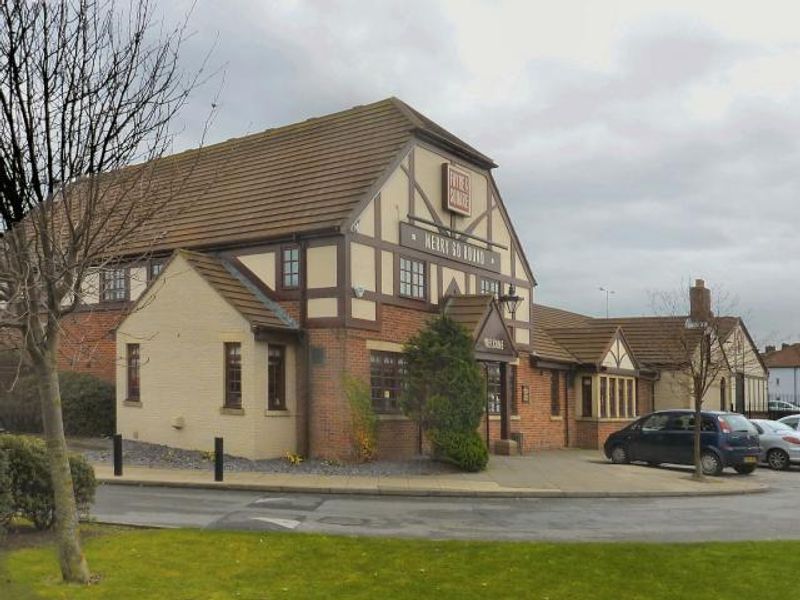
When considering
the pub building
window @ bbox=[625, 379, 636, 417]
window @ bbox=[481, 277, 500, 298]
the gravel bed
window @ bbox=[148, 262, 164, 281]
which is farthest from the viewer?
window @ bbox=[625, 379, 636, 417]

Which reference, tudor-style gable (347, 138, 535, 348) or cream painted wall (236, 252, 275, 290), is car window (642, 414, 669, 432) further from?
cream painted wall (236, 252, 275, 290)

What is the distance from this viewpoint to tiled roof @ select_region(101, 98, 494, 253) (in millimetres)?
Result: 22672

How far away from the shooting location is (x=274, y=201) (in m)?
23.8

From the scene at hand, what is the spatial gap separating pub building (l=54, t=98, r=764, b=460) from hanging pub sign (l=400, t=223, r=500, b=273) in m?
0.06

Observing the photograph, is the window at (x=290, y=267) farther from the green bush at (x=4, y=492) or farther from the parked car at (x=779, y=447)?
the parked car at (x=779, y=447)

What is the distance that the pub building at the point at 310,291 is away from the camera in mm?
21359

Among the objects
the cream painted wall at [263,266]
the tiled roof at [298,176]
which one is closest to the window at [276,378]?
the cream painted wall at [263,266]

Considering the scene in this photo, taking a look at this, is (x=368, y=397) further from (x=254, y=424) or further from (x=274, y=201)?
(x=274, y=201)

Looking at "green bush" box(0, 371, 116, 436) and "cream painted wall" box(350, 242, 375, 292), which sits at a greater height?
"cream painted wall" box(350, 242, 375, 292)

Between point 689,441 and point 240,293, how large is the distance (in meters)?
12.0

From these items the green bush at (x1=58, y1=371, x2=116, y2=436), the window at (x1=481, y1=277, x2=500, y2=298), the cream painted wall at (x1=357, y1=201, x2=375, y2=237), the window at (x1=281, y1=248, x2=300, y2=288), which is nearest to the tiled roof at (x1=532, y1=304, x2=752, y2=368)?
the window at (x1=481, y1=277, x2=500, y2=298)

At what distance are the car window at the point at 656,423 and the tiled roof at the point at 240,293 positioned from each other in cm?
982

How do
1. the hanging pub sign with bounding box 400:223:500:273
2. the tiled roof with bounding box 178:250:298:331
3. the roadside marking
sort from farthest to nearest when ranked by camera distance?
the hanging pub sign with bounding box 400:223:500:273 → the tiled roof with bounding box 178:250:298:331 → the roadside marking

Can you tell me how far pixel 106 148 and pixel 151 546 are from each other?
177 inches
